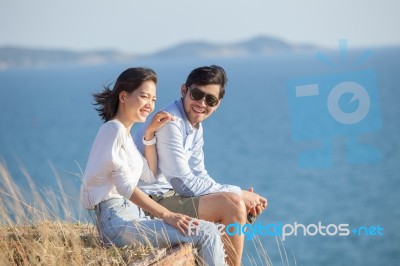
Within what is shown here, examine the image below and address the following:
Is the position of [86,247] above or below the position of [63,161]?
above

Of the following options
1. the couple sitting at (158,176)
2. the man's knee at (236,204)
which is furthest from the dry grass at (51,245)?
the man's knee at (236,204)

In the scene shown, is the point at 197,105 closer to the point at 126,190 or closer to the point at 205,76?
the point at 205,76

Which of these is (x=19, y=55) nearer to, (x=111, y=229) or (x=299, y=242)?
(x=299, y=242)

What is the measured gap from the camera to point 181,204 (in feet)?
12.5

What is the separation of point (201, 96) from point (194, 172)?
48 centimetres

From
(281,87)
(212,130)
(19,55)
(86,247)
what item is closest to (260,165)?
(212,130)

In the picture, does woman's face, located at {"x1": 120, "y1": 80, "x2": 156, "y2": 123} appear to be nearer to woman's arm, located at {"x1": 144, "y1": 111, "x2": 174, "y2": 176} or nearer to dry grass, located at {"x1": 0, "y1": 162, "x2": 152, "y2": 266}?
woman's arm, located at {"x1": 144, "y1": 111, "x2": 174, "y2": 176}

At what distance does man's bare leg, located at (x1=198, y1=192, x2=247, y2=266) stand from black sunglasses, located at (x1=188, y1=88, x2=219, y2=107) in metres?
0.60

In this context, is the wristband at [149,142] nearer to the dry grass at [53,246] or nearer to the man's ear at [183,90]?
the man's ear at [183,90]

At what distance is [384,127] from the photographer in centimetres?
4706

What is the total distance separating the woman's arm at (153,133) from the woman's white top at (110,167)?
0.23 m

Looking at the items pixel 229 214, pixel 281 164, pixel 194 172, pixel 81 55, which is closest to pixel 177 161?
pixel 194 172

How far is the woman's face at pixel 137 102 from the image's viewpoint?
3678mm

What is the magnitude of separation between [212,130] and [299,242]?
3094 cm
